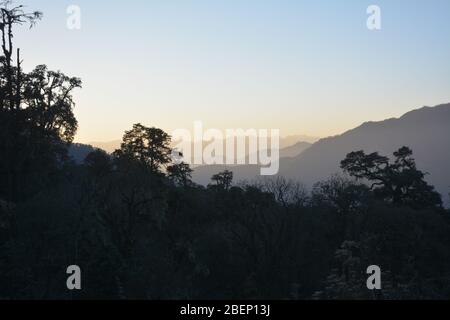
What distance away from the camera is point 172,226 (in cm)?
3456

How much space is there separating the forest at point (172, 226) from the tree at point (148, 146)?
93 millimetres

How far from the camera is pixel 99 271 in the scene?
22.5 m

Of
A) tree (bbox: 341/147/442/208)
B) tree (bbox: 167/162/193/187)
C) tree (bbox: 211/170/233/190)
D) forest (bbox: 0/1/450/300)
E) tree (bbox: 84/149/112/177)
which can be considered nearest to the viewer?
forest (bbox: 0/1/450/300)

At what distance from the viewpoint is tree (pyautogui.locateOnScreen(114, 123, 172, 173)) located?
136 feet

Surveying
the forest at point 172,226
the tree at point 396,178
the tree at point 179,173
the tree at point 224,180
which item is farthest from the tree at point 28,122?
the tree at point 396,178

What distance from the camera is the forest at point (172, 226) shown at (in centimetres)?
2142

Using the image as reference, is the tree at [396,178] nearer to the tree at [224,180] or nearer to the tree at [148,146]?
the tree at [224,180]

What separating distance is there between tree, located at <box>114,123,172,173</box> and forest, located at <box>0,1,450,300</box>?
0.31 feet

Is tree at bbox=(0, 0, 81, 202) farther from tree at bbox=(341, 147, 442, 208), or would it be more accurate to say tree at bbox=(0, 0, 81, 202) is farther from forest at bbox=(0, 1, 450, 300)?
tree at bbox=(341, 147, 442, 208)

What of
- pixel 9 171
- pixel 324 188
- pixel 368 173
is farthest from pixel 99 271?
pixel 368 173

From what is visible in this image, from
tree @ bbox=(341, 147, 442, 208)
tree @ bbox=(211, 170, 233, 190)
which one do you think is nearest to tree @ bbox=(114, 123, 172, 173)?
Result: tree @ bbox=(211, 170, 233, 190)

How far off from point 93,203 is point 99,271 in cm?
386

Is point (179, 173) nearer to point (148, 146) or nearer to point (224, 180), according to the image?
point (148, 146)

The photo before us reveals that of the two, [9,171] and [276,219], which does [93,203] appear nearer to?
[9,171]
